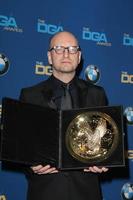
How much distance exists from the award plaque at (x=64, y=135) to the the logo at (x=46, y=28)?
2.47ft

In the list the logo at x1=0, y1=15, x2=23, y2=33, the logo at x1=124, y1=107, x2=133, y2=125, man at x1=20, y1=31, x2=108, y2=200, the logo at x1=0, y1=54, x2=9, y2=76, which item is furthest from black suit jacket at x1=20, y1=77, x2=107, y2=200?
the logo at x1=124, y1=107, x2=133, y2=125

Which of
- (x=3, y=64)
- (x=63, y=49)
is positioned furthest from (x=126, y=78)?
(x=3, y=64)

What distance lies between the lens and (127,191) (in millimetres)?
2234

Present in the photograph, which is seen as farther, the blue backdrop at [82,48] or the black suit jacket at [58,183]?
the blue backdrop at [82,48]

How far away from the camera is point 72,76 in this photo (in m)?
1.76

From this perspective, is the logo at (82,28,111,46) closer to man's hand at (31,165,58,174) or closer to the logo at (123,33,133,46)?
the logo at (123,33,133,46)

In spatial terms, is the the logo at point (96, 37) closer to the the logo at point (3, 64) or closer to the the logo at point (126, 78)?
the the logo at point (126, 78)

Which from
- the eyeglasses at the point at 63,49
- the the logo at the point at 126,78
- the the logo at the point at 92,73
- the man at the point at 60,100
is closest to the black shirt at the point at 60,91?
the man at the point at 60,100

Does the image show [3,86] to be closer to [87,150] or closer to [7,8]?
[7,8]

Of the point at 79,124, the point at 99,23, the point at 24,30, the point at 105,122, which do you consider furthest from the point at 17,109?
the point at 99,23

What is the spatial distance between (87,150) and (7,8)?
0.98 meters

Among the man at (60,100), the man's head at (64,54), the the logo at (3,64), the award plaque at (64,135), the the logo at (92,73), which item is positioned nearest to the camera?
the award plaque at (64,135)

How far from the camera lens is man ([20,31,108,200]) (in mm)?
1572

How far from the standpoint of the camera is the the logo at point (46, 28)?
207cm
